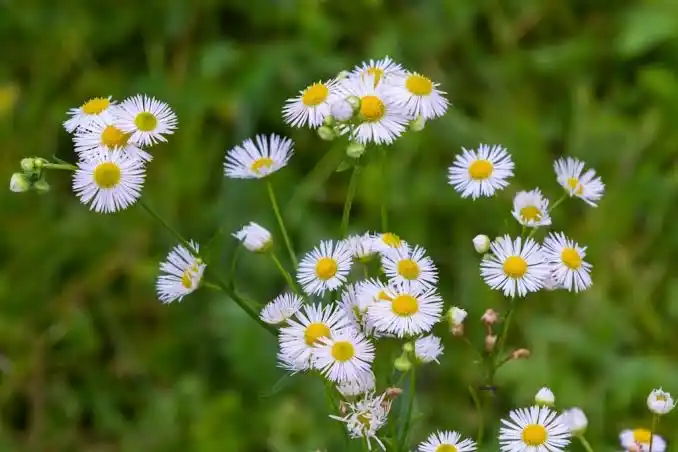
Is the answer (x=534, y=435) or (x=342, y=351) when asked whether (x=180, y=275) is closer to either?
(x=342, y=351)

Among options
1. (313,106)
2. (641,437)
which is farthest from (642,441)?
(313,106)

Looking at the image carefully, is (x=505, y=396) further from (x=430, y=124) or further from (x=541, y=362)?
(x=430, y=124)

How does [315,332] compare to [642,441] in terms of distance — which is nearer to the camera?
[315,332]

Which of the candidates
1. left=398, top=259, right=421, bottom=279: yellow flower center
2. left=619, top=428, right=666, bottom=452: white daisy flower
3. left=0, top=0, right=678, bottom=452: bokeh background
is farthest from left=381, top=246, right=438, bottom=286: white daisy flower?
left=0, top=0, right=678, bottom=452: bokeh background

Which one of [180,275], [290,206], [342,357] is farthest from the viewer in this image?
[290,206]

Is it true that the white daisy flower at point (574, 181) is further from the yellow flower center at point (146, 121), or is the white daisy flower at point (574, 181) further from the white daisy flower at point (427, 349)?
the yellow flower center at point (146, 121)

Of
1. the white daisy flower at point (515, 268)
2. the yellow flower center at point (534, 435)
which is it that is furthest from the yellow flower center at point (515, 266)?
the yellow flower center at point (534, 435)
